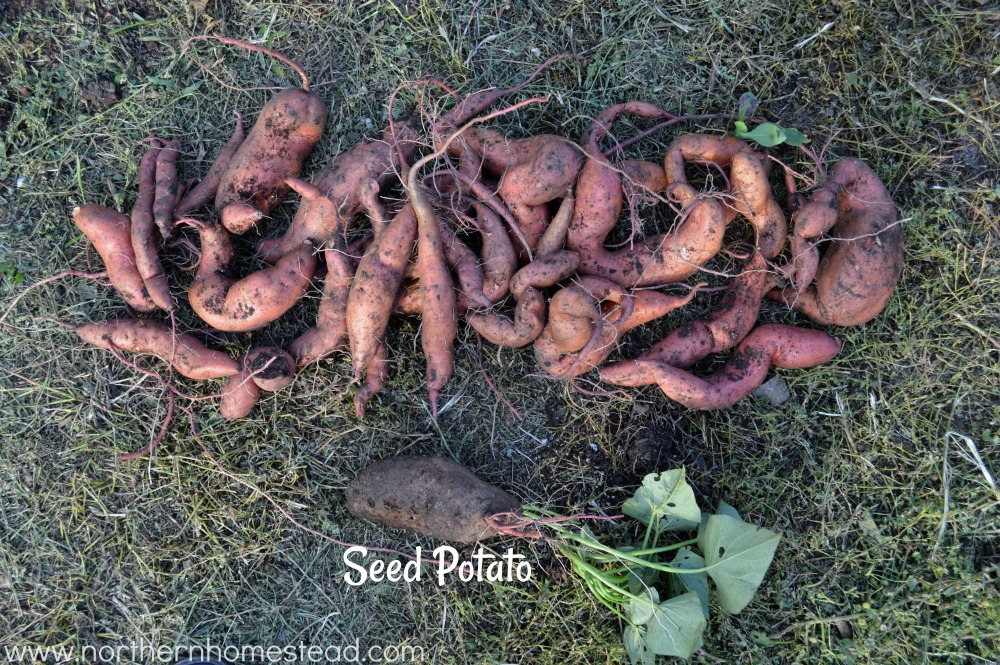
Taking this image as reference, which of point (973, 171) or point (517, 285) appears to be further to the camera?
point (973, 171)

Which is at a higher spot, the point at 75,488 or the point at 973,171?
the point at 973,171

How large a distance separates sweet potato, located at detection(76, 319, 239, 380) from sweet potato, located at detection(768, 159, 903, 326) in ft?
8.34

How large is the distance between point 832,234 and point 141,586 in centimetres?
351

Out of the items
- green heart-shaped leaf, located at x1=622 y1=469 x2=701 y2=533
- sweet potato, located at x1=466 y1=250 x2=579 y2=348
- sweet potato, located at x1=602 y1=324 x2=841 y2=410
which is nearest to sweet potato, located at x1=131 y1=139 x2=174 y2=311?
sweet potato, located at x1=466 y1=250 x2=579 y2=348

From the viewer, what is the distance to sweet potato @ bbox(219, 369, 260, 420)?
2674 millimetres

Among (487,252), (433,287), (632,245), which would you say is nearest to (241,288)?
(433,287)

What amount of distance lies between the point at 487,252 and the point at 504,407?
28.5 inches

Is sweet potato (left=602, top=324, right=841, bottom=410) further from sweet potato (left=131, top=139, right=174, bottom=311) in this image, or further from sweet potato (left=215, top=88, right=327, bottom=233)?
sweet potato (left=131, top=139, right=174, bottom=311)

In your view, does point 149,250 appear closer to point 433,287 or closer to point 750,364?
point 433,287

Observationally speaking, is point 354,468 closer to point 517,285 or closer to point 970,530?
point 517,285

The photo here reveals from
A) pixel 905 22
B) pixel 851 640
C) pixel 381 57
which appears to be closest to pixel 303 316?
pixel 381 57

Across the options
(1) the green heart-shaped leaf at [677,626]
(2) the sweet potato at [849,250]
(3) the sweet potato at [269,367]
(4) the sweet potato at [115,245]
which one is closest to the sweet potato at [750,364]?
(2) the sweet potato at [849,250]

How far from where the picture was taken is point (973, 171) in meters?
2.84

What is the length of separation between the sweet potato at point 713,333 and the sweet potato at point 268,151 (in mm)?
1577
